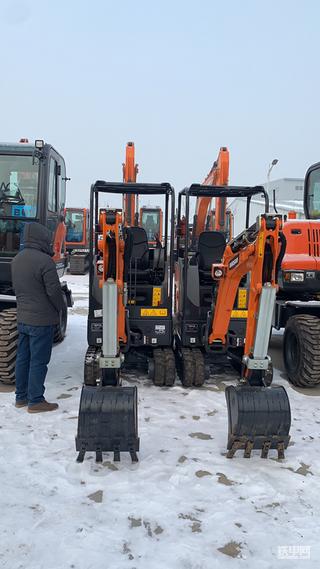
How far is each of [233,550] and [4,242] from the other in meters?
4.19

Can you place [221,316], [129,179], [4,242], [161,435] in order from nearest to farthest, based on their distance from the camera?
[161,435], [221,316], [4,242], [129,179]

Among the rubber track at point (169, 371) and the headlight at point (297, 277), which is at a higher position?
the headlight at point (297, 277)

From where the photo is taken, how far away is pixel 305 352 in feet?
18.2

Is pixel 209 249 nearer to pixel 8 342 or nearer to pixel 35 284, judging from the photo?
pixel 35 284

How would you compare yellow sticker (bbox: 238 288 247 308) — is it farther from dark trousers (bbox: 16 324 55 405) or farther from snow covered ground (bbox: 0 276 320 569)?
dark trousers (bbox: 16 324 55 405)

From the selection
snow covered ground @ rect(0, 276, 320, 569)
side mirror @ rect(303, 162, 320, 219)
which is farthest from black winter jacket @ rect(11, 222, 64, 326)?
side mirror @ rect(303, 162, 320, 219)

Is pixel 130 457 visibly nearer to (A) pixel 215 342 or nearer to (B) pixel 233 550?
(B) pixel 233 550

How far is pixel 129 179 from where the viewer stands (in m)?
7.12

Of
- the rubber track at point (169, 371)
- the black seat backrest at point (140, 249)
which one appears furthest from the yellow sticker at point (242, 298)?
the black seat backrest at point (140, 249)

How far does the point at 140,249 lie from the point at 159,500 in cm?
363

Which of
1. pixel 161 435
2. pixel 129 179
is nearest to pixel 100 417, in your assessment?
pixel 161 435

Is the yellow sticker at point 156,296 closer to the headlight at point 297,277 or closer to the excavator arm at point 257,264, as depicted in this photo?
the excavator arm at point 257,264

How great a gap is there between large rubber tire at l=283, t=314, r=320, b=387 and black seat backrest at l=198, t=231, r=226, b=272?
133 centimetres

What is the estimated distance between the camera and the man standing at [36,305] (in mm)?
4512
